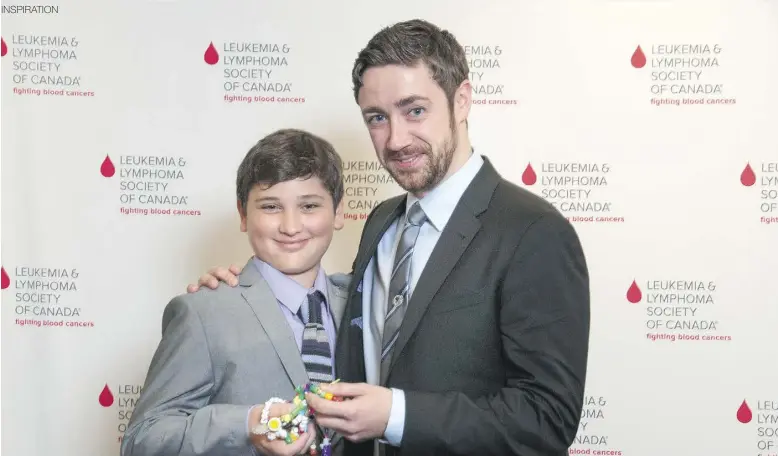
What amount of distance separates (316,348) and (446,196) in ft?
1.47

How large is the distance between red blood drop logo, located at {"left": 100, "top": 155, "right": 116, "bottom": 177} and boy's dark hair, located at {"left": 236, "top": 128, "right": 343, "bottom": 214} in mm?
1219

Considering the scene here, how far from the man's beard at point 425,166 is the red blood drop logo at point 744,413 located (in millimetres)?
1676

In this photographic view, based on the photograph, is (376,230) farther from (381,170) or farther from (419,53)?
(381,170)

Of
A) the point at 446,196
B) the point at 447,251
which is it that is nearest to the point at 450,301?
the point at 447,251

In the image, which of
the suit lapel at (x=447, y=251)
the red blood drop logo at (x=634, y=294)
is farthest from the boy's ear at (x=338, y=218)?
the red blood drop logo at (x=634, y=294)

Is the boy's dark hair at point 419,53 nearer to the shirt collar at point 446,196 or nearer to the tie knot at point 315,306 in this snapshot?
the shirt collar at point 446,196

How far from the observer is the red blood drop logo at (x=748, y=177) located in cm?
287

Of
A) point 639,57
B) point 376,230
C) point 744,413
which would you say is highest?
point 639,57

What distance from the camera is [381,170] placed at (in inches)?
118

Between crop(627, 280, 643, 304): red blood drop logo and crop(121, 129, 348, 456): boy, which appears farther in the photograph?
crop(627, 280, 643, 304): red blood drop logo

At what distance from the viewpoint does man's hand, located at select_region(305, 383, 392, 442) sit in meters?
1.48

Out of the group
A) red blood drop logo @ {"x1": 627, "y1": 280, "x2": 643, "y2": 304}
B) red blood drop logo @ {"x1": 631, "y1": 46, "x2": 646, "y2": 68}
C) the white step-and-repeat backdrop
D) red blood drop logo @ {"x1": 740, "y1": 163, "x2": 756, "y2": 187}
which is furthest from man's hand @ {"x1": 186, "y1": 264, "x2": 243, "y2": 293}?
red blood drop logo @ {"x1": 740, "y1": 163, "x2": 756, "y2": 187}

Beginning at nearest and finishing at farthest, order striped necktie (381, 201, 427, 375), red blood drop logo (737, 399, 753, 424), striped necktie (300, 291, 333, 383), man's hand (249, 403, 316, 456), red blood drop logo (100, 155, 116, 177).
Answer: man's hand (249, 403, 316, 456)
striped necktie (381, 201, 427, 375)
striped necktie (300, 291, 333, 383)
red blood drop logo (737, 399, 753, 424)
red blood drop logo (100, 155, 116, 177)

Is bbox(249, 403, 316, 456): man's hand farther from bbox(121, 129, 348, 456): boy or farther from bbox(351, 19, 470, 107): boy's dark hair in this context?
bbox(351, 19, 470, 107): boy's dark hair
